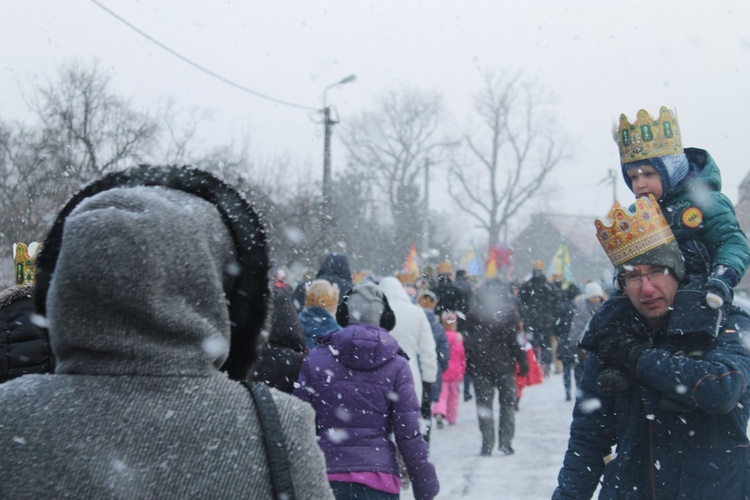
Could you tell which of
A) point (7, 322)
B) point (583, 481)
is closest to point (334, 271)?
point (7, 322)

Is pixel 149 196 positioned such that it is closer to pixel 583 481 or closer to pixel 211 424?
pixel 211 424

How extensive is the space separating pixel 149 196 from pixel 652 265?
201 cm

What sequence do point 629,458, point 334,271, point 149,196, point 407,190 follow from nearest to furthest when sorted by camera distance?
point 149,196
point 629,458
point 334,271
point 407,190

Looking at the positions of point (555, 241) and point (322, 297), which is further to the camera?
point (555, 241)

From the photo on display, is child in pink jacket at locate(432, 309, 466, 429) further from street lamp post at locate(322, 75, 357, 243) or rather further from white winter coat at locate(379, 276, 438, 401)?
street lamp post at locate(322, 75, 357, 243)

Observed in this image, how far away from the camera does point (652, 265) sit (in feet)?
9.70

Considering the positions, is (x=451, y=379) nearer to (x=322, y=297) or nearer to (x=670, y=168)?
(x=322, y=297)

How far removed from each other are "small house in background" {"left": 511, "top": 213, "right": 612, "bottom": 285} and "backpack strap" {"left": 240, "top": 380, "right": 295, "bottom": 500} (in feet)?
221

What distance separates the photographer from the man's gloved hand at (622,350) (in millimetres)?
2929

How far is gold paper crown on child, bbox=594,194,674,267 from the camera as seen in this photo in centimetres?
295

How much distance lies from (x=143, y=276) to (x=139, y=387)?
0.62 feet

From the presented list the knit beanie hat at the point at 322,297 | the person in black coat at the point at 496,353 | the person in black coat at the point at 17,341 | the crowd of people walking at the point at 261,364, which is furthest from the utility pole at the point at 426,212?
the person in black coat at the point at 17,341

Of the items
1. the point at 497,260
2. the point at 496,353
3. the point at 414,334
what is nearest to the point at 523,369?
the point at 496,353

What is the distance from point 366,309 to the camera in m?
5.00
